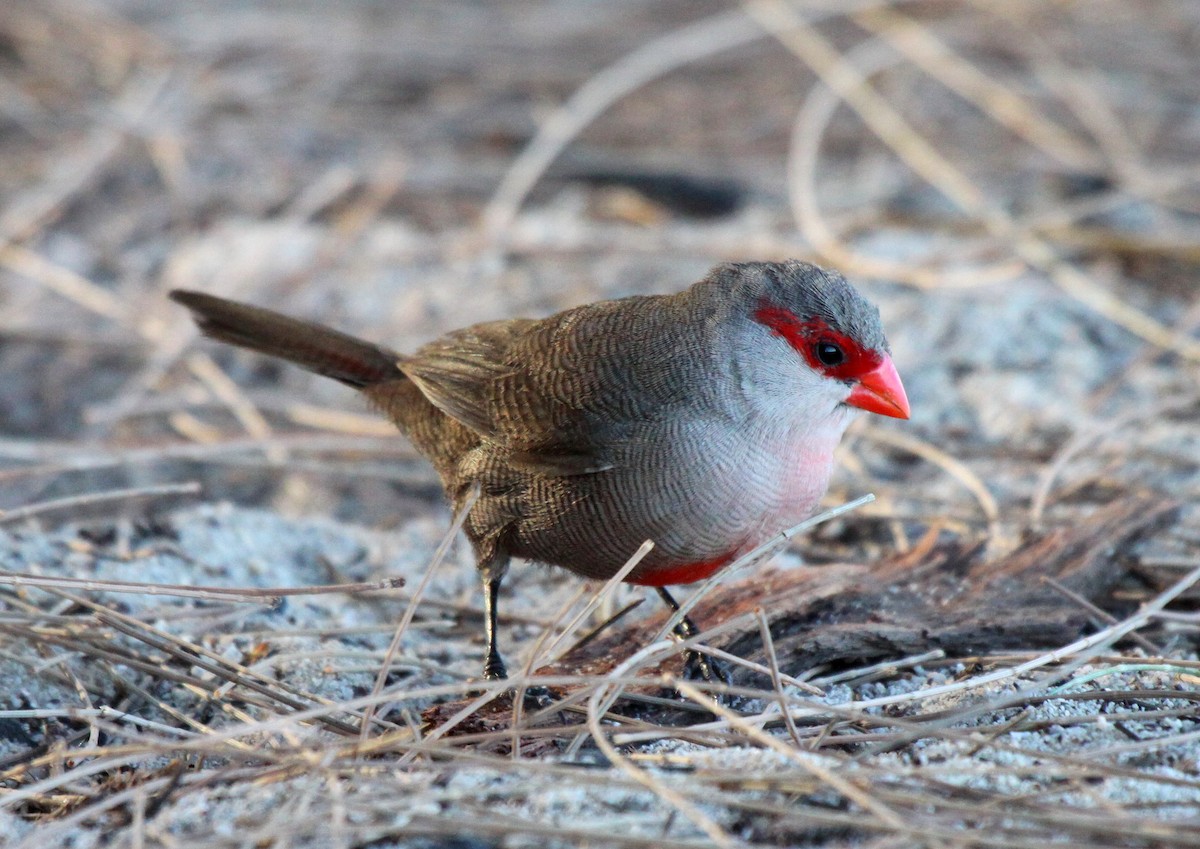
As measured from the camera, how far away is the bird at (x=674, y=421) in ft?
8.63

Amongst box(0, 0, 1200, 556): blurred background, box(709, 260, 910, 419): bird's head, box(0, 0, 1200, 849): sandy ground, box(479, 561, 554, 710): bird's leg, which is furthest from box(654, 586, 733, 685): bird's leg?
box(0, 0, 1200, 556): blurred background

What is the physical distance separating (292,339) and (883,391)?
1.57 metres

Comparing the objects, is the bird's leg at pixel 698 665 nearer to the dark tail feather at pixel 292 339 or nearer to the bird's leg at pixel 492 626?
the bird's leg at pixel 492 626

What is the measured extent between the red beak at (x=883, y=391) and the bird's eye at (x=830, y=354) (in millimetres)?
64

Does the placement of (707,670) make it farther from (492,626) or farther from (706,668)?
(492,626)

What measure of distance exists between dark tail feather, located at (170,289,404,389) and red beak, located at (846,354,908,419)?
4.17ft

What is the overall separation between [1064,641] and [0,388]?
408 cm

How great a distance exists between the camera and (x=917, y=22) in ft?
23.2

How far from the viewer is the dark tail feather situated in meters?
3.38

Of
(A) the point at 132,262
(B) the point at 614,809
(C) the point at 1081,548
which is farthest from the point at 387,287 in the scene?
(B) the point at 614,809

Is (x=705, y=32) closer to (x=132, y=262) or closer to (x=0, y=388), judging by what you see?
(x=132, y=262)

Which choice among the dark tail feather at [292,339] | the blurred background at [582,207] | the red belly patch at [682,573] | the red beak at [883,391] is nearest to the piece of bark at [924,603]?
the red belly patch at [682,573]

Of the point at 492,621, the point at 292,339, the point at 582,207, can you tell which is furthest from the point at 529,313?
the point at 492,621

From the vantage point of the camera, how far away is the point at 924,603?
9.86ft
